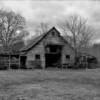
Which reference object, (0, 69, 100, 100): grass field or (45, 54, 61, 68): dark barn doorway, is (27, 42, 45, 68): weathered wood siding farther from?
(0, 69, 100, 100): grass field

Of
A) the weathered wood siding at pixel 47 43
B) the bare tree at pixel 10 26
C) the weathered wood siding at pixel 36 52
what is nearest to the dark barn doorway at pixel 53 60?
the weathered wood siding at pixel 47 43

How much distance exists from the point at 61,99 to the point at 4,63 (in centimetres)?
2281

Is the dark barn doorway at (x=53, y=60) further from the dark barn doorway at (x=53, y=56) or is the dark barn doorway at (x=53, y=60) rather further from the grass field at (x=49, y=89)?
the grass field at (x=49, y=89)

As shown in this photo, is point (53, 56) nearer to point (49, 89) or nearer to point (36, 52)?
point (36, 52)

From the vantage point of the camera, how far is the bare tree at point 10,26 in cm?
4117

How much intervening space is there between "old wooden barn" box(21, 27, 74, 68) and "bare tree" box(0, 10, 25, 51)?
1341 centimetres

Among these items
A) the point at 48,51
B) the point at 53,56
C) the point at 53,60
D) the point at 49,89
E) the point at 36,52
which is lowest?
the point at 49,89

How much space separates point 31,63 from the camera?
2984 centimetres

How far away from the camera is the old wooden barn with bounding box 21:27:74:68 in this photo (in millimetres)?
29859

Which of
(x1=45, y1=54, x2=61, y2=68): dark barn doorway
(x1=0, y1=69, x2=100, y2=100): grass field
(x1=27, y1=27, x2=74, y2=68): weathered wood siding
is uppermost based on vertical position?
(x1=27, y1=27, x2=74, y2=68): weathered wood siding

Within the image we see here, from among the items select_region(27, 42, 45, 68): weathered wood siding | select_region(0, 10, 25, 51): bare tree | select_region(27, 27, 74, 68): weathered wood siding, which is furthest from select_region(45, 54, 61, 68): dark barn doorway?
select_region(0, 10, 25, 51): bare tree

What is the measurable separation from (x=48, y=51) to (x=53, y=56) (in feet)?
10.2

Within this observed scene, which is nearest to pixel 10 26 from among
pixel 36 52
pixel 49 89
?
pixel 36 52

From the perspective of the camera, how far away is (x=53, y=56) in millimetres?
33625
